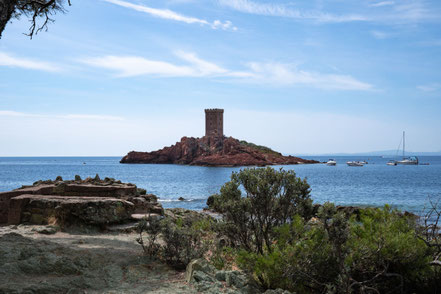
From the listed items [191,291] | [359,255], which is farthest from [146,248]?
[359,255]

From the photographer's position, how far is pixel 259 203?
6.68 metres

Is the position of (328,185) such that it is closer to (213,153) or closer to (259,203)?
(259,203)

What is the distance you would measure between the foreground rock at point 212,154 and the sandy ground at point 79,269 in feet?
309

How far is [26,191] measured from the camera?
11.2m

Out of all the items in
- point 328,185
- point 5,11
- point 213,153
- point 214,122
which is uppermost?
point 214,122

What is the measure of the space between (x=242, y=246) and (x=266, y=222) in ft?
2.22

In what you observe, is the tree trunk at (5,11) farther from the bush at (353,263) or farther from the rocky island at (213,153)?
the rocky island at (213,153)

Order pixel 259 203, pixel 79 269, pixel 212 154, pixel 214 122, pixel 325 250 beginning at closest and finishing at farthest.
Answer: pixel 325 250 → pixel 79 269 → pixel 259 203 → pixel 212 154 → pixel 214 122

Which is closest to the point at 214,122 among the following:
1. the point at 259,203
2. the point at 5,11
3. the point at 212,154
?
the point at 212,154

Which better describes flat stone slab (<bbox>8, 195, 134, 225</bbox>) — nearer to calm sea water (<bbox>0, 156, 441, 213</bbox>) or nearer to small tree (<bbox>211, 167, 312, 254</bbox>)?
small tree (<bbox>211, 167, 312, 254</bbox>)

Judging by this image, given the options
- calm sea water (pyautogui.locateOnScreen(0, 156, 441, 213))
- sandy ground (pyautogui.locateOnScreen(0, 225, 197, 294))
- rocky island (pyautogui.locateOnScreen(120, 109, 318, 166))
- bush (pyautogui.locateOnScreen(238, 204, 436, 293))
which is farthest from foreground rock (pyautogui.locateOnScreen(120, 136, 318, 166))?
bush (pyautogui.locateOnScreen(238, 204, 436, 293))

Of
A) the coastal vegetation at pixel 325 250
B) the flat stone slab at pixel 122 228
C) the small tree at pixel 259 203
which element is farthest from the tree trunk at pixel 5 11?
the small tree at pixel 259 203

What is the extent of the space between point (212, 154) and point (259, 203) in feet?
354

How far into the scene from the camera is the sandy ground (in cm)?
503
